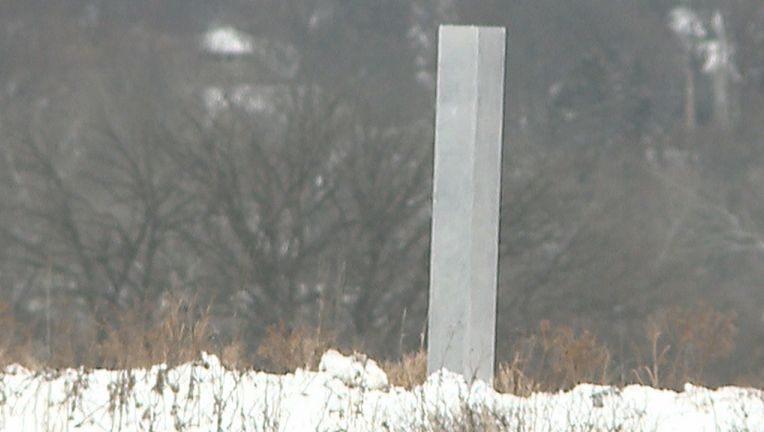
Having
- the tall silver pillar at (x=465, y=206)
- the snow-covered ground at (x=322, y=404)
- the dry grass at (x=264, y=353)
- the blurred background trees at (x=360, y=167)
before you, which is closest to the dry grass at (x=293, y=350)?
the dry grass at (x=264, y=353)

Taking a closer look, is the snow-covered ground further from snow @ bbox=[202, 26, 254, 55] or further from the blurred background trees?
snow @ bbox=[202, 26, 254, 55]

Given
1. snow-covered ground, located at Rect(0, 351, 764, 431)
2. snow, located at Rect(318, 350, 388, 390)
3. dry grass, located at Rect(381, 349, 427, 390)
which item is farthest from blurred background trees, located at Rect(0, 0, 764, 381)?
snow-covered ground, located at Rect(0, 351, 764, 431)

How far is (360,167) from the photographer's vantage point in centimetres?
3984

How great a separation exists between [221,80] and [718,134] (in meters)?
17.6

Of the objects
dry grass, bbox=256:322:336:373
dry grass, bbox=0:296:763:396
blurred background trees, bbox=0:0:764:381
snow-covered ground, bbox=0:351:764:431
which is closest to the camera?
snow-covered ground, bbox=0:351:764:431

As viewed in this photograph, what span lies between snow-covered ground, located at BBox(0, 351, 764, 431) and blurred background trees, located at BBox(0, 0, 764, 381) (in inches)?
934

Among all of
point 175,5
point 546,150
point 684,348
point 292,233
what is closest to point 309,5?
point 175,5

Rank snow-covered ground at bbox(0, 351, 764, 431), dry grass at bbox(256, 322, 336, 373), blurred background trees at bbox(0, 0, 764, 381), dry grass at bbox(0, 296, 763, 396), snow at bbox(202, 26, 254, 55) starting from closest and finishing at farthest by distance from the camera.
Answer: snow-covered ground at bbox(0, 351, 764, 431) < dry grass at bbox(0, 296, 763, 396) < dry grass at bbox(256, 322, 336, 373) < blurred background trees at bbox(0, 0, 764, 381) < snow at bbox(202, 26, 254, 55)

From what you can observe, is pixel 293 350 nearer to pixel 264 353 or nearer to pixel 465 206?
pixel 264 353

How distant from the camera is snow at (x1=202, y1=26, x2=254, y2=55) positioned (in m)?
50.4

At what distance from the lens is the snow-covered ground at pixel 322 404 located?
4.68 metres

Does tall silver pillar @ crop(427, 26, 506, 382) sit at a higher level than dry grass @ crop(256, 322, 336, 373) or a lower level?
higher

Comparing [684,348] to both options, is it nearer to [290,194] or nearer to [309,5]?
[290,194]

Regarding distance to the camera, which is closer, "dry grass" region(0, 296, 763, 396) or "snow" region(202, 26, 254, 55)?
"dry grass" region(0, 296, 763, 396)
